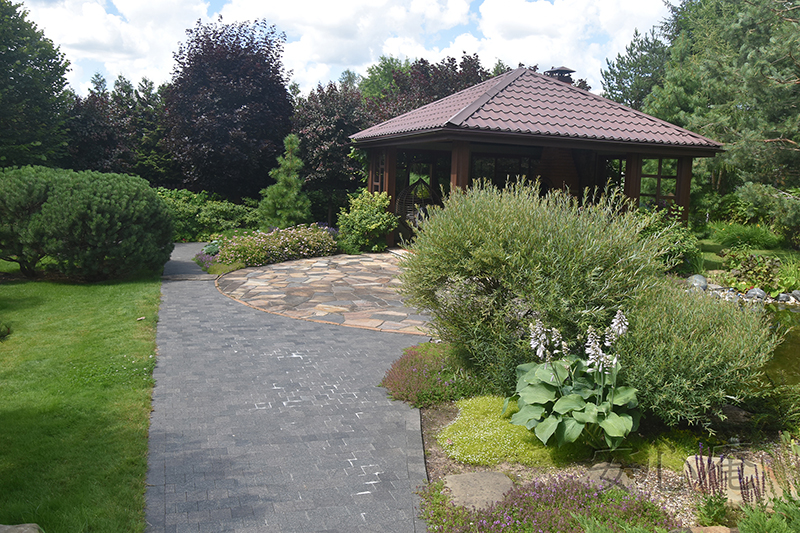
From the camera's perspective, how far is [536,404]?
434 cm

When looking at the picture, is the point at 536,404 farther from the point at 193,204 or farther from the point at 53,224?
the point at 193,204

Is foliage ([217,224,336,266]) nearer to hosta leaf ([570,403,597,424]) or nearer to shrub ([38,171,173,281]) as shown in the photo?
shrub ([38,171,173,281])

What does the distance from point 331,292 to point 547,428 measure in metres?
6.27

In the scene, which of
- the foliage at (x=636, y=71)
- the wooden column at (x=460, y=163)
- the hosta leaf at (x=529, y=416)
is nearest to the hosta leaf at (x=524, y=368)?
the hosta leaf at (x=529, y=416)

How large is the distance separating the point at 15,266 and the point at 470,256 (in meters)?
11.1

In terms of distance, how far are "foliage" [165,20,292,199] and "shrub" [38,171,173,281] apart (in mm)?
7542

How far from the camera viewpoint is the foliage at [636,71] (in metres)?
30.3

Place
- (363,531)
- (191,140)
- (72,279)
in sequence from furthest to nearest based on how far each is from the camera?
(191,140), (72,279), (363,531)

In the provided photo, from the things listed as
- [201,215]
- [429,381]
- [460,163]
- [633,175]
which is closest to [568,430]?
[429,381]

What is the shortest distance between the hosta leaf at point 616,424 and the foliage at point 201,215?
1522 centimetres

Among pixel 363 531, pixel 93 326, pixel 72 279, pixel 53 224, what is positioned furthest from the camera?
pixel 72 279

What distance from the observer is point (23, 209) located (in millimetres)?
10062

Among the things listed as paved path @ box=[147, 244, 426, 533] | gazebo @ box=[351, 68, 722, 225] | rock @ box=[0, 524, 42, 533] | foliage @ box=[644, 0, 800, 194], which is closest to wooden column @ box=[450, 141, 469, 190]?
gazebo @ box=[351, 68, 722, 225]

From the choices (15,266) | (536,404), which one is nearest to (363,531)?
(536,404)
